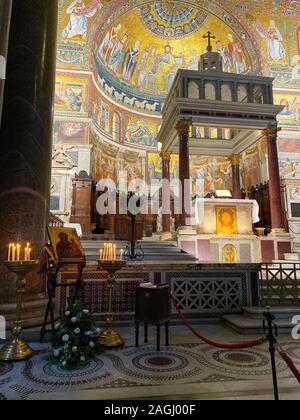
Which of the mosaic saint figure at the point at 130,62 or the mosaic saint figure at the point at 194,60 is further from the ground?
the mosaic saint figure at the point at 194,60

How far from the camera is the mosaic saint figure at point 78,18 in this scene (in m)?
15.1

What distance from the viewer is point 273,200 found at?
37.5 ft

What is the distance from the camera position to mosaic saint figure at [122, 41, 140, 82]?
1798 centimetres

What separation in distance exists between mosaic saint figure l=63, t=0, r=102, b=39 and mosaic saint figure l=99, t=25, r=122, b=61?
58.2 inches

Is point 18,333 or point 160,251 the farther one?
point 160,251

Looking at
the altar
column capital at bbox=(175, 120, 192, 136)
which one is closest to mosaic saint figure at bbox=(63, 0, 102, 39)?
column capital at bbox=(175, 120, 192, 136)

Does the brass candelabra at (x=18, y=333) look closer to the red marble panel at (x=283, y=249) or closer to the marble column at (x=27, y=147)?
the marble column at (x=27, y=147)

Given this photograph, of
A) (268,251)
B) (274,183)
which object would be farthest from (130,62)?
(268,251)

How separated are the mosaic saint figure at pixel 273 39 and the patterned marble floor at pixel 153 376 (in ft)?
58.8

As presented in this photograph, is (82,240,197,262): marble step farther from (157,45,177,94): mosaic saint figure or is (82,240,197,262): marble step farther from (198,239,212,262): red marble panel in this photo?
(157,45,177,94): mosaic saint figure

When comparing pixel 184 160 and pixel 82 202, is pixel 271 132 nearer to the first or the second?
pixel 184 160

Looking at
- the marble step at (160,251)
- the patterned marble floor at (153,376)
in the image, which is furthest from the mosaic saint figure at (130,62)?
the patterned marble floor at (153,376)

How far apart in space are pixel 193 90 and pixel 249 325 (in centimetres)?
927

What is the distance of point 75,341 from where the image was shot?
3.36 meters
